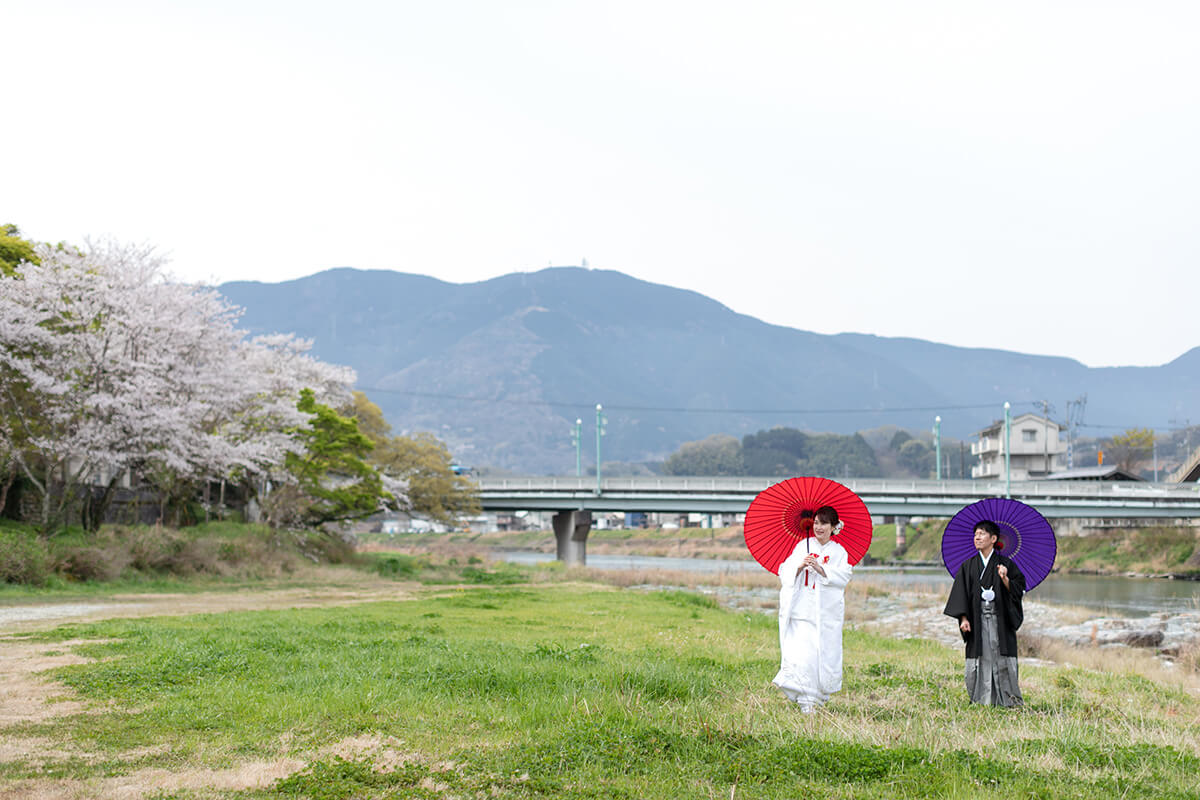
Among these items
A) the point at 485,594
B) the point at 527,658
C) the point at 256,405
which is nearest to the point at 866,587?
the point at 485,594

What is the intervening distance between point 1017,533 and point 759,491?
139 feet

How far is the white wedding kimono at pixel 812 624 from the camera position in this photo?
29.9ft

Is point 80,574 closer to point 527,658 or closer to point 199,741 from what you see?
point 527,658

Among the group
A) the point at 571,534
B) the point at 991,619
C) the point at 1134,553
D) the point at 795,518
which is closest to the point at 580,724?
the point at 795,518

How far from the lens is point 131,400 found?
2758 centimetres

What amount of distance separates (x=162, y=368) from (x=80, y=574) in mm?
6917

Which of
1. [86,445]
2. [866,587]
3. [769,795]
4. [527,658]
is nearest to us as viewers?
[769,795]

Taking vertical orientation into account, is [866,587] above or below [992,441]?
below

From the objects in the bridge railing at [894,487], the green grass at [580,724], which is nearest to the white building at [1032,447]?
the bridge railing at [894,487]

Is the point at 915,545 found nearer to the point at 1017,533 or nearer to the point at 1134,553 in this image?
the point at 1134,553

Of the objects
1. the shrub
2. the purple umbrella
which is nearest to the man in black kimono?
the purple umbrella

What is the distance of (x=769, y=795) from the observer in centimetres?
612

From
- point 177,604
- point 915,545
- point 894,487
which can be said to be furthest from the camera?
point 915,545

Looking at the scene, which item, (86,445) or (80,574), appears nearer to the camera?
(80,574)
